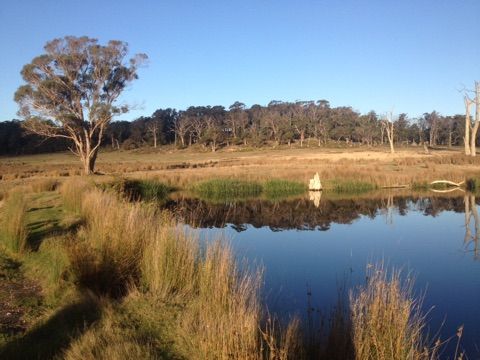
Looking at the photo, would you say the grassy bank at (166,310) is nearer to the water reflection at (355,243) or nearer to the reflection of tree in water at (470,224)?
the water reflection at (355,243)

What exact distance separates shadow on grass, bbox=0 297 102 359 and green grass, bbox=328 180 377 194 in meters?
22.9

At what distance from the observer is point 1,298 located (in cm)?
614

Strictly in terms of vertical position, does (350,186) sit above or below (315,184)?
below

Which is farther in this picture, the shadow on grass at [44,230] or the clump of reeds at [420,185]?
the clump of reeds at [420,185]

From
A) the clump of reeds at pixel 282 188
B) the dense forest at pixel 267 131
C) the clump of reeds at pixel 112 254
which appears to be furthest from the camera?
the dense forest at pixel 267 131

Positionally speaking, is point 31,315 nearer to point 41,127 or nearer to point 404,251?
point 404,251

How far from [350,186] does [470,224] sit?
11.2 meters

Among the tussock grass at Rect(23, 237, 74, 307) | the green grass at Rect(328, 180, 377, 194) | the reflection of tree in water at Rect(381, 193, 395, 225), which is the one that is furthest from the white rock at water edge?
the tussock grass at Rect(23, 237, 74, 307)

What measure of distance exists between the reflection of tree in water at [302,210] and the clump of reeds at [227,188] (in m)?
2.36

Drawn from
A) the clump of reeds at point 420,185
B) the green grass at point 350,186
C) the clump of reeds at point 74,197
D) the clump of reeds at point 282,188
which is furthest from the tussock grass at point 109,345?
the clump of reeds at point 420,185

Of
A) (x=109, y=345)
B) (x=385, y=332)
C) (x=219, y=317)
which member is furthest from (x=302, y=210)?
(x=109, y=345)

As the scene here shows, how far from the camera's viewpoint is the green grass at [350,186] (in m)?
27.3

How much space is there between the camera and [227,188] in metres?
26.9

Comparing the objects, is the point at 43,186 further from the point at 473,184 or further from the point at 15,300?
the point at 473,184
